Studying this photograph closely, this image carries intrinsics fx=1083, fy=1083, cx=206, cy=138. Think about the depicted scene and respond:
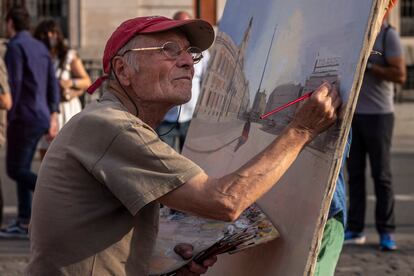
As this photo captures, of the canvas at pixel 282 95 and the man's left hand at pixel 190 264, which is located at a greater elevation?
the canvas at pixel 282 95

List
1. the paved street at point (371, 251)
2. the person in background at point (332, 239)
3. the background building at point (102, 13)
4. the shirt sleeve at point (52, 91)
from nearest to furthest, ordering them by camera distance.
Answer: the person in background at point (332, 239) → the paved street at point (371, 251) → the shirt sleeve at point (52, 91) → the background building at point (102, 13)

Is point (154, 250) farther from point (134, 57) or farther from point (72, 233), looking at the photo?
point (134, 57)

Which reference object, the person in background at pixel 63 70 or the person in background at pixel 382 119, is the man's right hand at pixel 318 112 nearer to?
the person in background at pixel 382 119

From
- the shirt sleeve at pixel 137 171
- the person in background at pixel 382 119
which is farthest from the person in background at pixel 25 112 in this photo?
the shirt sleeve at pixel 137 171

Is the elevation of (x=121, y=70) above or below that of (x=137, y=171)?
above

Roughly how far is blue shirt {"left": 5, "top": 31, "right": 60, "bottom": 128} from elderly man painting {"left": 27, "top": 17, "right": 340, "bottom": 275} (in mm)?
5114

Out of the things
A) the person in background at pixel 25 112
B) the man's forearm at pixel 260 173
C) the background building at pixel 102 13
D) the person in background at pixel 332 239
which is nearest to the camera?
the man's forearm at pixel 260 173

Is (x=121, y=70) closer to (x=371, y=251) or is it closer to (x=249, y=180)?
(x=249, y=180)

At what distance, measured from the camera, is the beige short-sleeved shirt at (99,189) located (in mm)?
2830

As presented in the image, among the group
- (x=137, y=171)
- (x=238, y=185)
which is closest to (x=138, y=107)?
(x=137, y=171)

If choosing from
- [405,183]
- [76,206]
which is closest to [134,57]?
[76,206]

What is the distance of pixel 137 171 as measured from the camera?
2.83 metres

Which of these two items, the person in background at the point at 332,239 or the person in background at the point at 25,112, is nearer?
the person in background at the point at 332,239

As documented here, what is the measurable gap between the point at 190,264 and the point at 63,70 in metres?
5.78
